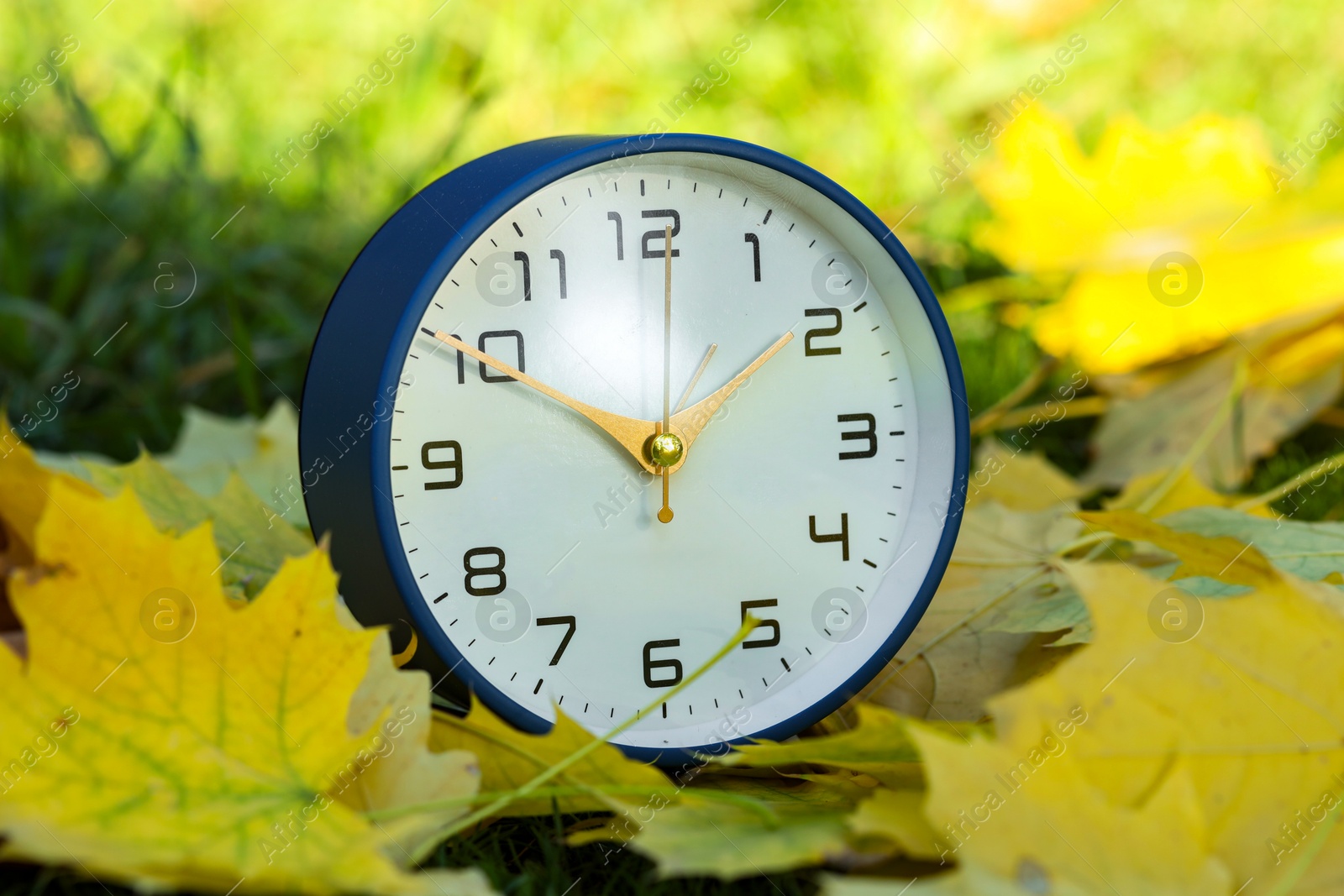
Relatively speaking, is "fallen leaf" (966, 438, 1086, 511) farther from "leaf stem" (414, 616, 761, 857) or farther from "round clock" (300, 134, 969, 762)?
"leaf stem" (414, 616, 761, 857)

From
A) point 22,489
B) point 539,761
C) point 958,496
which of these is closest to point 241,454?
point 22,489

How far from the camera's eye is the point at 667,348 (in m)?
1.21

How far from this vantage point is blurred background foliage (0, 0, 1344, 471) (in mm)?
2232

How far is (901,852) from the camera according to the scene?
0.97 m

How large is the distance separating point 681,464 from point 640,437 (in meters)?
0.05

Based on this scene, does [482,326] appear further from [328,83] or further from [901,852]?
[328,83]

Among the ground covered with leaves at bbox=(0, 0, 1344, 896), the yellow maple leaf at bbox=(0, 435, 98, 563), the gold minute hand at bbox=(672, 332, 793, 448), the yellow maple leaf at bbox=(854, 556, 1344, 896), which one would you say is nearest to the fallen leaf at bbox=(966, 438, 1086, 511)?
the ground covered with leaves at bbox=(0, 0, 1344, 896)

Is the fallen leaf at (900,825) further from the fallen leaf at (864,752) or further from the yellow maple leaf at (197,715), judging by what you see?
the yellow maple leaf at (197,715)

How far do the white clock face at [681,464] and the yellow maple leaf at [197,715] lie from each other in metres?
0.17

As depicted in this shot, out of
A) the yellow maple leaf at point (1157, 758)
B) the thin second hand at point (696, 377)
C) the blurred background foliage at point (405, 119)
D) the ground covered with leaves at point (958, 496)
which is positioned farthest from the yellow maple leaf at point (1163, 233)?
the yellow maple leaf at point (1157, 758)

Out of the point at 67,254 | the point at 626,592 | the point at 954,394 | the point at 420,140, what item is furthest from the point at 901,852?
the point at 420,140

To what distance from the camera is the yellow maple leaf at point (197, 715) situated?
87 cm

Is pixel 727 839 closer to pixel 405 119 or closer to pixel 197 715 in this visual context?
pixel 197 715

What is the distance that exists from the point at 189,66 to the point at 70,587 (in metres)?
2.32
